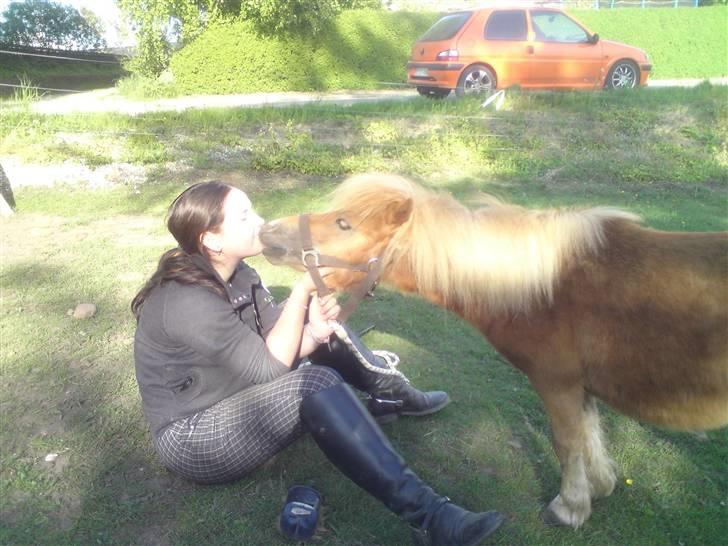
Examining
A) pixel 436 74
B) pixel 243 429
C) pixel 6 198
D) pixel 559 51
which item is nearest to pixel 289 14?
pixel 436 74

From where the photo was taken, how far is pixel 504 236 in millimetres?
2551

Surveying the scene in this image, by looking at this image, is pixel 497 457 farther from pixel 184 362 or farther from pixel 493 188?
pixel 493 188

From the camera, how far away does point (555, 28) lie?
11.9 meters

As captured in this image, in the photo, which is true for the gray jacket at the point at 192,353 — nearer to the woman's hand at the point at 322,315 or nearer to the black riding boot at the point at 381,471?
the woman's hand at the point at 322,315

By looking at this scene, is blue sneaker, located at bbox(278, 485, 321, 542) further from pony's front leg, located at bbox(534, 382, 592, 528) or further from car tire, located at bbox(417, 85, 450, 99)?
car tire, located at bbox(417, 85, 450, 99)

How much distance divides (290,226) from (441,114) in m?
7.88

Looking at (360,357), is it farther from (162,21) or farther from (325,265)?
(162,21)

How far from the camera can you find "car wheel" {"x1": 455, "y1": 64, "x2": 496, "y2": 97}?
38.1 feet

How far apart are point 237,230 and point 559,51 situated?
11.0 metres

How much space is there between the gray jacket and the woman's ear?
0.08 m

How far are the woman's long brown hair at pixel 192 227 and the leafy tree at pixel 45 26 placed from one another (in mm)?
32258

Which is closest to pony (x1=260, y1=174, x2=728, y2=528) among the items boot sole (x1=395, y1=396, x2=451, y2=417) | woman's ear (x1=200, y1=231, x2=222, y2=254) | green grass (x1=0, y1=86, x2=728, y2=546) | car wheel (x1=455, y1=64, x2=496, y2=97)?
woman's ear (x1=200, y1=231, x2=222, y2=254)

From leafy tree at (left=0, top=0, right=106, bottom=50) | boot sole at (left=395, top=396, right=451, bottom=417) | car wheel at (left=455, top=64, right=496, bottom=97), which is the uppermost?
leafy tree at (left=0, top=0, right=106, bottom=50)

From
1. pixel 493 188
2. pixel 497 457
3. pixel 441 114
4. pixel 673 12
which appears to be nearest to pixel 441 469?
pixel 497 457
